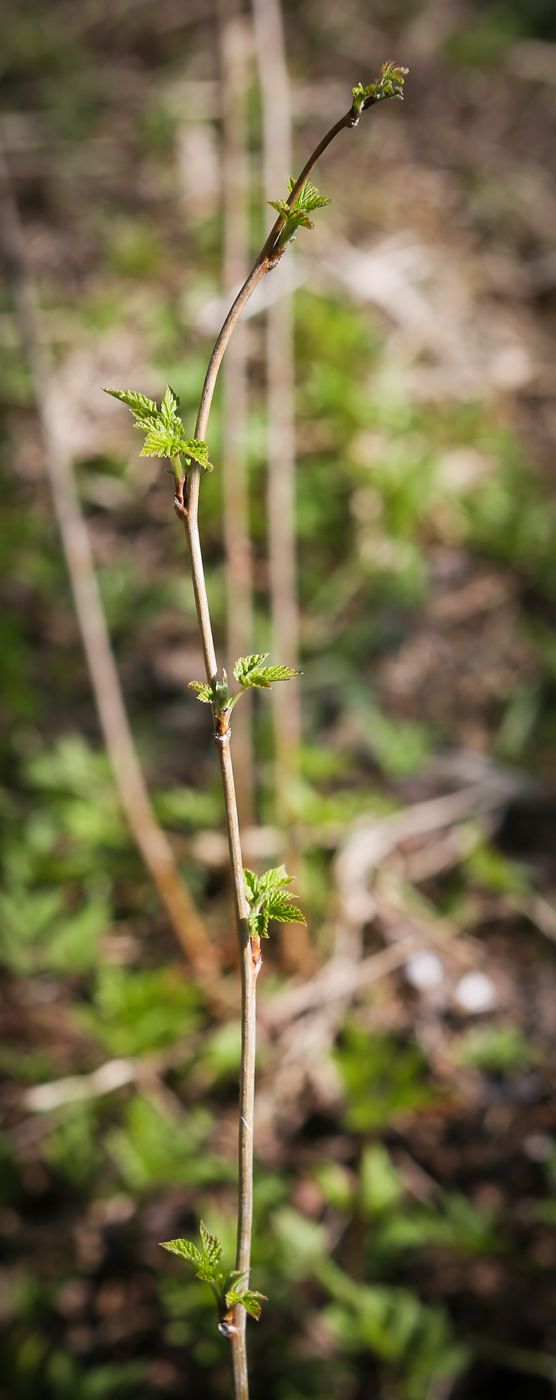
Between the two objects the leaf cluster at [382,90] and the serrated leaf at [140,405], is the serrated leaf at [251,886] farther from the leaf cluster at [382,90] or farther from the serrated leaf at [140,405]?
the leaf cluster at [382,90]

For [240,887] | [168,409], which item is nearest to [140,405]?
[168,409]

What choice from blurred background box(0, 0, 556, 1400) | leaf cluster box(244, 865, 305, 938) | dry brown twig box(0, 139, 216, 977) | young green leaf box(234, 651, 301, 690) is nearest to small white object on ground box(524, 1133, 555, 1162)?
blurred background box(0, 0, 556, 1400)

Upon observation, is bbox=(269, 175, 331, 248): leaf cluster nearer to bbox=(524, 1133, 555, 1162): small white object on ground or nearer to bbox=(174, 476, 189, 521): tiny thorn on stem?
bbox=(174, 476, 189, 521): tiny thorn on stem

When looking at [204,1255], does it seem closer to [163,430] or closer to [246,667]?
[246,667]

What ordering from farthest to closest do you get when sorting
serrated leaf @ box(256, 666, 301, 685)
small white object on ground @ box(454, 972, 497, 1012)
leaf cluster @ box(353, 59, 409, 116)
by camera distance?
small white object on ground @ box(454, 972, 497, 1012) → serrated leaf @ box(256, 666, 301, 685) → leaf cluster @ box(353, 59, 409, 116)

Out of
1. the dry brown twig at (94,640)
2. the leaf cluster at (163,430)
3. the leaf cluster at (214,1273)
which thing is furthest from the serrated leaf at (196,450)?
the dry brown twig at (94,640)

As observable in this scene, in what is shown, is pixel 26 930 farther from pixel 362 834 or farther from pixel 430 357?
pixel 430 357

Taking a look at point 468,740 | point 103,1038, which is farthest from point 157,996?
point 468,740

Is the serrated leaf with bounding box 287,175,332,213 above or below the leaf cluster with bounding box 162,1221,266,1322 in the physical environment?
above
